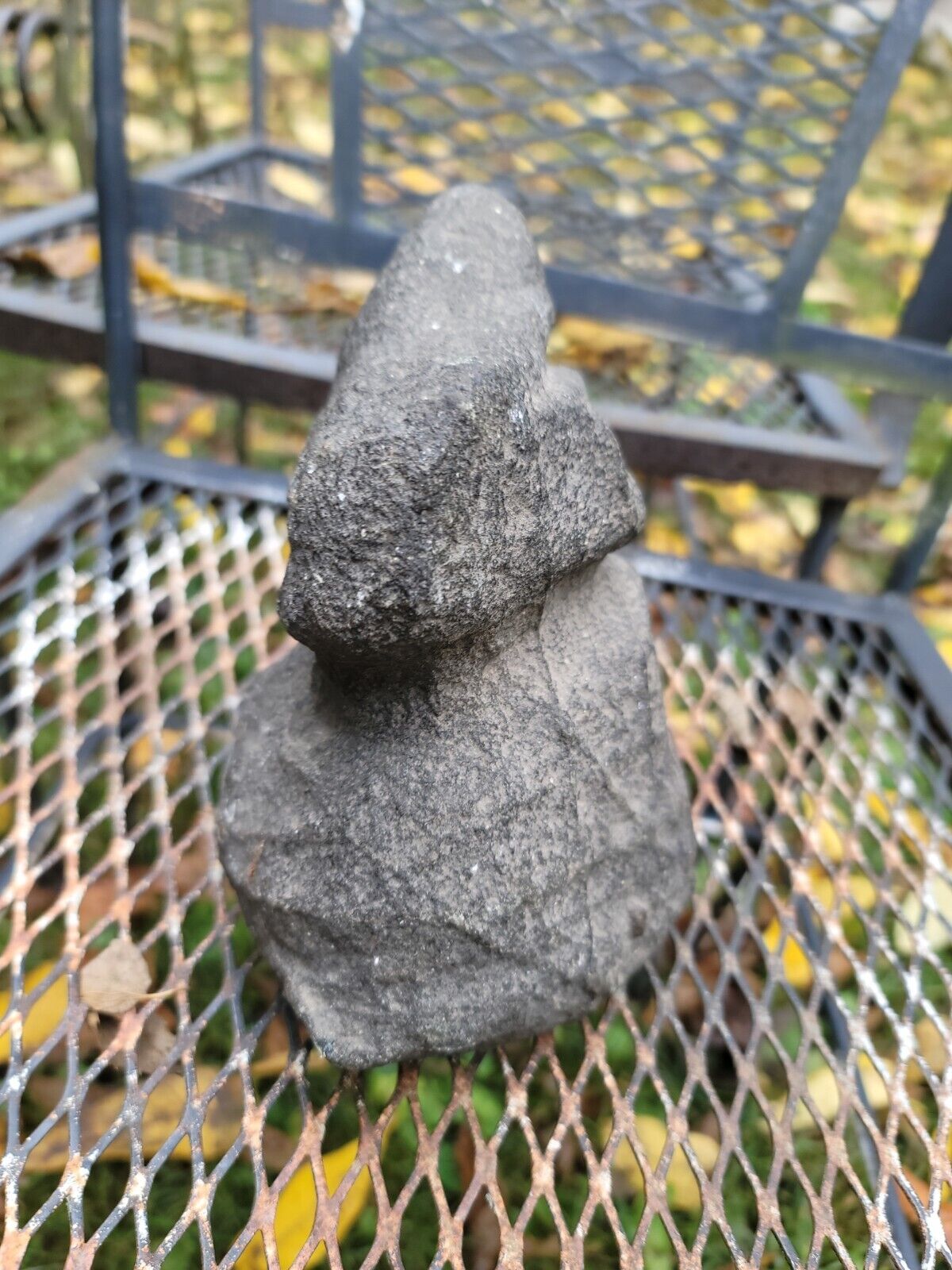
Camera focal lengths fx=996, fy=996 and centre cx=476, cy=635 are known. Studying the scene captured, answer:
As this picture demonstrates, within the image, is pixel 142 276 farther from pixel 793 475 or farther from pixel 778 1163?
pixel 778 1163

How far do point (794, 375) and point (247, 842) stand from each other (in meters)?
1.33

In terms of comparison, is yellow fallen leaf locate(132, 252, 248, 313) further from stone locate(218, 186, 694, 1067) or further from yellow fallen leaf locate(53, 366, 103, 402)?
stone locate(218, 186, 694, 1067)

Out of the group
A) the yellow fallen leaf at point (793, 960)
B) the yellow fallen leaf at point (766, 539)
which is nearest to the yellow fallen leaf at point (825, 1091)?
the yellow fallen leaf at point (793, 960)

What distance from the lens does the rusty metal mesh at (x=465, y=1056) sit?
33.4 inches

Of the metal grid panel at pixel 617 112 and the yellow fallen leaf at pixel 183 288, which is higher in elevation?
the metal grid panel at pixel 617 112

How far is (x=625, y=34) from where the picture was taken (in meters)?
1.16

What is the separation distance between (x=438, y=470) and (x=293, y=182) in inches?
71.7

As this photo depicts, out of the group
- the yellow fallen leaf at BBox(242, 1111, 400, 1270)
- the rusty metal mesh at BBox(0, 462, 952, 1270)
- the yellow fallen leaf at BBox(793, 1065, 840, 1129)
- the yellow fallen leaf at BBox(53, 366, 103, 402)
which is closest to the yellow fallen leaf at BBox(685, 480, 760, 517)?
the rusty metal mesh at BBox(0, 462, 952, 1270)

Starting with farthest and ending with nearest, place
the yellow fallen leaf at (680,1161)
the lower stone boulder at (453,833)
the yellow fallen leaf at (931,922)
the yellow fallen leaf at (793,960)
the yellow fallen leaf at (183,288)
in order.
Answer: the yellow fallen leaf at (183,288) → the yellow fallen leaf at (931,922) → the yellow fallen leaf at (793,960) → the yellow fallen leaf at (680,1161) → the lower stone boulder at (453,833)

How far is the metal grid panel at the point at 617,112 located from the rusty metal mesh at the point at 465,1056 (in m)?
0.47

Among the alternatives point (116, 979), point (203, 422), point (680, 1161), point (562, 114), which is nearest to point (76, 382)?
point (203, 422)

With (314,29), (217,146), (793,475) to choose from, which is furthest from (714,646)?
(217,146)

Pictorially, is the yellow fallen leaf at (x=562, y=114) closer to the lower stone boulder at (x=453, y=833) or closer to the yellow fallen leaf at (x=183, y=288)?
the lower stone boulder at (x=453, y=833)

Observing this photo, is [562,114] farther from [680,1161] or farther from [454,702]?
[680,1161]
